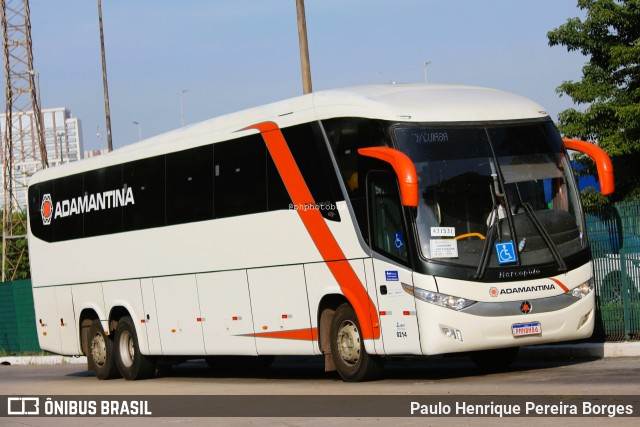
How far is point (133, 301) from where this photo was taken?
21.3 meters

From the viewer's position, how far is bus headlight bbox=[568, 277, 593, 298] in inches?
599

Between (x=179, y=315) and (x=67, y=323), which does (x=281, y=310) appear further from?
(x=67, y=323)

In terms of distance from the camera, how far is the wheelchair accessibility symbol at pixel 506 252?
1474 cm

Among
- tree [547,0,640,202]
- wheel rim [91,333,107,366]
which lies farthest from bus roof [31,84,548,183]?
tree [547,0,640,202]

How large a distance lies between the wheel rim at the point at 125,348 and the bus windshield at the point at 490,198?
339 inches

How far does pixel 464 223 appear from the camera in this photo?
14742mm

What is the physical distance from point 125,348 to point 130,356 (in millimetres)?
170

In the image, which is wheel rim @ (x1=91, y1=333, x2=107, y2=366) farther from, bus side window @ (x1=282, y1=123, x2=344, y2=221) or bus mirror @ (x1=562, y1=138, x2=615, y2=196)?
bus mirror @ (x1=562, y1=138, x2=615, y2=196)

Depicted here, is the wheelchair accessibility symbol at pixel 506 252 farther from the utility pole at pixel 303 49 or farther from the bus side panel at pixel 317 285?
the utility pole at pixel 303 49

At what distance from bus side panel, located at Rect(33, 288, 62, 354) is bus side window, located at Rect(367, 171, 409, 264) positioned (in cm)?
1024

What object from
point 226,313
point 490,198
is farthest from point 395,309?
point 226,313

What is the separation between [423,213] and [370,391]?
7.28 ft
